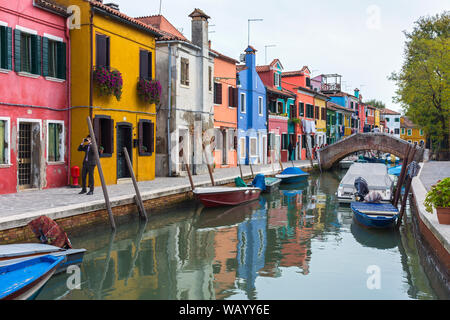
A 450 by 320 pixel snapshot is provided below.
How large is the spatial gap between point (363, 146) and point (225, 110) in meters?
12.8

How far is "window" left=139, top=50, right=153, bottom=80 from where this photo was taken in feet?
59.6

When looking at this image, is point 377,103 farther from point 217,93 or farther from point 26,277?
point 26,277

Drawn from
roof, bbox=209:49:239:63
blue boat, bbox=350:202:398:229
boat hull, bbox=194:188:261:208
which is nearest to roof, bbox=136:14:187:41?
roof, bbox=209:49:239:63

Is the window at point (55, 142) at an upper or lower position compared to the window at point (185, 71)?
lower

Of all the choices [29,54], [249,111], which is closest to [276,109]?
[249,111]

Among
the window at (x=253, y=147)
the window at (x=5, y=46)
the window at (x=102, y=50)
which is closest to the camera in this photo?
the window at (x=5, y=46)

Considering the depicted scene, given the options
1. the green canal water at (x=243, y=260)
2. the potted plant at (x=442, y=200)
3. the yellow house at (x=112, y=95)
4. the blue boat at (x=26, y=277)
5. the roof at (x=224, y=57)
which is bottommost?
the green canal water at (x=243, y=260)

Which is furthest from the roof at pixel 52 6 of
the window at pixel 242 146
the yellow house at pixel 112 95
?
the window at pixel 242 146

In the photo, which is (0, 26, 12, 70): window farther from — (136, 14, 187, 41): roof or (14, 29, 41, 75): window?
(136, 14, 187, 41): roof

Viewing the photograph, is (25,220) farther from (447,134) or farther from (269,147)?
(447,134)

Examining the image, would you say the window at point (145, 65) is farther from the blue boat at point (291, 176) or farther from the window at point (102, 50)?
the blue boat at point (291, 176)

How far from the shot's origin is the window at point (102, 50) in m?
15.6

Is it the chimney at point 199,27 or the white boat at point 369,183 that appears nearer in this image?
the white boat at point 369,183

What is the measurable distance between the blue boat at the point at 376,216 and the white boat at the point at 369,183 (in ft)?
11.8
